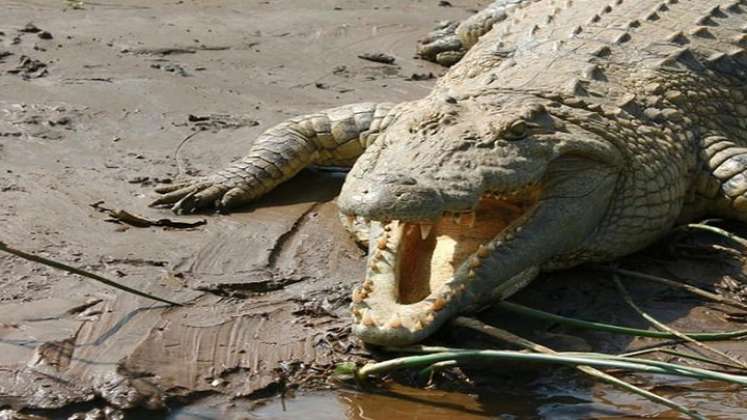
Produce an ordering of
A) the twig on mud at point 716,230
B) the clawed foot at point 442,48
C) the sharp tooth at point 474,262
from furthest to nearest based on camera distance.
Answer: the clawed foot at point 442,48 < the twig on mud at point 716,230 < the sharp tooth at point 474,262

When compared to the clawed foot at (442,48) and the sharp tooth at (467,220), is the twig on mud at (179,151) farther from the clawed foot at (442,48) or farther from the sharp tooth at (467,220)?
the clawed foot at (442,48)

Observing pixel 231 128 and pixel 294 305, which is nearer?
pixel 294 305

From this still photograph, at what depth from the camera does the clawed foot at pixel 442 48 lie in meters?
8.43

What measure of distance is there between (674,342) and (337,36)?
15.8ft

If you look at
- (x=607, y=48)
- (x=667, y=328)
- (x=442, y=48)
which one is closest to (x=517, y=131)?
(x=667, y=328)

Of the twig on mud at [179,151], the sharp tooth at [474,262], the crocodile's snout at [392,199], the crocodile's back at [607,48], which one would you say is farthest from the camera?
the twig on mud at [179,151]

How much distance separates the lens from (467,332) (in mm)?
4484

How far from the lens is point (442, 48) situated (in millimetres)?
8516

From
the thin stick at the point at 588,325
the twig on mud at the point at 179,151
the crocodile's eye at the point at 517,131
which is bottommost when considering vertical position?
the thin stick at the point at 588,325

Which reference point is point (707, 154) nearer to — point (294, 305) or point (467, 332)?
point (467, 332)

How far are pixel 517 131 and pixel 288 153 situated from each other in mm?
1643

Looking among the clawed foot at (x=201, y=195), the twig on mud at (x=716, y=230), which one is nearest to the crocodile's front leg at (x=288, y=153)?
the clawed foot at (x=201, y=195)

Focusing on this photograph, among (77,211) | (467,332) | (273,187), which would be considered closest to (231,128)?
(273,187)

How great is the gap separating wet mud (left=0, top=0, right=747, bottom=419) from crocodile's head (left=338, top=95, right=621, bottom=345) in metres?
0.21
